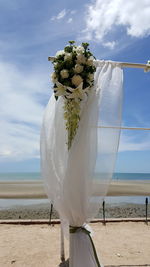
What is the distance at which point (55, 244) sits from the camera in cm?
379

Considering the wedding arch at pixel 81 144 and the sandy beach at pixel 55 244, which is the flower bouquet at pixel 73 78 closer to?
the wedding arch at pixel 81 144

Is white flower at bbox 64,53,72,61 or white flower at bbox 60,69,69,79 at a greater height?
white flower at bbox 64,53,72,61

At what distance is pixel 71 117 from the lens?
88.3 inches

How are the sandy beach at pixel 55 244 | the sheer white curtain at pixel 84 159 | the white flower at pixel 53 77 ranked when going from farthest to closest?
1. the sandy beach at pixel 55 244
2. the white flower at pixel 53 77
3. the sheer white curtain at pixel 84 159

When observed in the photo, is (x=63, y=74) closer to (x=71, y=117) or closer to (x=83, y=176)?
(x=71, y=117)

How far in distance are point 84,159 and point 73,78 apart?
695 mm

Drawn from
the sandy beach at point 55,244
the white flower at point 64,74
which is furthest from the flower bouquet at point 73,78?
the sandy beach at point 55,244

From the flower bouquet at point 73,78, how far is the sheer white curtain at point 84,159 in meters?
0.08

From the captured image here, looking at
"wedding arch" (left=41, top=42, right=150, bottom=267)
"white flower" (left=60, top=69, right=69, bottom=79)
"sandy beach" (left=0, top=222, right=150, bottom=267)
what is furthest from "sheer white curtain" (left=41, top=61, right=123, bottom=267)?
"sandy beach" (left=0, top=222, right=150, bottom=267)

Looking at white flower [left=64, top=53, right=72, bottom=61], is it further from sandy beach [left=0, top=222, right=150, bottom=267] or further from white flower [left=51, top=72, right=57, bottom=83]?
sandy beach [left=0, top=222, right=150, bottom=267]

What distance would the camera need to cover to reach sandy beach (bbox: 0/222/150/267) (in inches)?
126

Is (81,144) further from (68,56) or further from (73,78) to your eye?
(68,56)

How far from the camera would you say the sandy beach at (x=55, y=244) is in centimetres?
321

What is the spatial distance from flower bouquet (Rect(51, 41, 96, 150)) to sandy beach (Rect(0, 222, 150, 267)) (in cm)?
184
